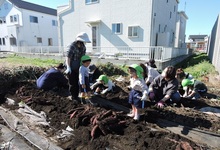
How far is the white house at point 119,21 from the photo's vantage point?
9.80 m

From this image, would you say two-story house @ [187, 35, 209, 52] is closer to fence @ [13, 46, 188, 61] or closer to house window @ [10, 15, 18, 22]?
fence @ [13, 46, 188, 61]

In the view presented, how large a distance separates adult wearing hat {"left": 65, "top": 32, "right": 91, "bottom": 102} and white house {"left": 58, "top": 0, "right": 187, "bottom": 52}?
731cm

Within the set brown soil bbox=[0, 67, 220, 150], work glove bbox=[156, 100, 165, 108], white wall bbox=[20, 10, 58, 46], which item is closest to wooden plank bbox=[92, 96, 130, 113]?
brown soil bbox=[0, 67, 220, 150]

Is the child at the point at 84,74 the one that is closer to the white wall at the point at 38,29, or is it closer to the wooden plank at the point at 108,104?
A: the wooden plank at the point at 108,104

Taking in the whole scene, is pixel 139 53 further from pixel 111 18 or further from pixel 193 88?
pixel 193 88

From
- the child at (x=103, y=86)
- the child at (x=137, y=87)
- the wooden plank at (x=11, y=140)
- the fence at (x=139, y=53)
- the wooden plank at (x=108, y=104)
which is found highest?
the fence at (x=139, y=53)

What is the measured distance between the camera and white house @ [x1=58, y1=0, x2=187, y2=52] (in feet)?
32.1

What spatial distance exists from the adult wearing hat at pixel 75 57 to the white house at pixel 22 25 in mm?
17647

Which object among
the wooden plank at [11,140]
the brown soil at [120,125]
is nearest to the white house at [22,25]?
the brown soil at [120,125]

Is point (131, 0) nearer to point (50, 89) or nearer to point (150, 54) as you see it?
point (150, 54)

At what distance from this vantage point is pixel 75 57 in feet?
10.8

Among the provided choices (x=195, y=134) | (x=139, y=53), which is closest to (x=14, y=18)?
(x=139, y=53)

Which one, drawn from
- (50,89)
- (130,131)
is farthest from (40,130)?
(50,89)

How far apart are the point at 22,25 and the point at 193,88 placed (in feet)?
69.3
